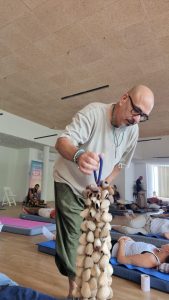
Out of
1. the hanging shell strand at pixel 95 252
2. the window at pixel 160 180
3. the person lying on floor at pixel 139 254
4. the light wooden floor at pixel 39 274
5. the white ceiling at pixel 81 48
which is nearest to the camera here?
the hanging shell strand at pixel 95 252

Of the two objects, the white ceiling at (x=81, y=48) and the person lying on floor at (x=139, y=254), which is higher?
the white ceiling at (x=81, y=48)

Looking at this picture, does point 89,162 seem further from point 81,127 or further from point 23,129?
point 23,129

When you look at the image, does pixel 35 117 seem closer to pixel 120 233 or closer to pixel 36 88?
pixel 36 88

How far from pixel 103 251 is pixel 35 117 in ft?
23.9

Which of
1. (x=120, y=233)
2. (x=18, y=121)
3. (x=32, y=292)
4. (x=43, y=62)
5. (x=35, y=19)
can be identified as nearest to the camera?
(x=32, y=292)

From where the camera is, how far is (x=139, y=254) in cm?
212

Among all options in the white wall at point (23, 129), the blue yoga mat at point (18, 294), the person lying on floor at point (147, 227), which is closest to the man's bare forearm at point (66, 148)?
the blue yoga mat at point (18, 294)

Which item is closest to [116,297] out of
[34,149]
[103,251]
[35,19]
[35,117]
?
[103,251]

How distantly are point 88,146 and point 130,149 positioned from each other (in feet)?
1.22

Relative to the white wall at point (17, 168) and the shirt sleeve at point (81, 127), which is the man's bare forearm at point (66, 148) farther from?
the white wall at point (17, 168)

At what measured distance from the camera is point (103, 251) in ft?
2.31

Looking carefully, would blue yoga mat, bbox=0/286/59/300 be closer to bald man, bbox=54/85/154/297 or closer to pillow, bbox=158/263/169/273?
bald man, bbox=54/85/154/297

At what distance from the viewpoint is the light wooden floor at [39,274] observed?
1695mm

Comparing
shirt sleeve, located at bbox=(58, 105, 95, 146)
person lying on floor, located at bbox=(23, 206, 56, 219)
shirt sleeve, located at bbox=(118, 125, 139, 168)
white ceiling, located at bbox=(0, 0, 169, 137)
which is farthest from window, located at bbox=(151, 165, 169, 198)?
shirt sleeve, located at bbox=(58, 105, 95, 146)
